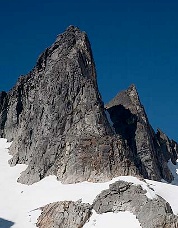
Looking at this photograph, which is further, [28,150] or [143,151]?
[143,151]

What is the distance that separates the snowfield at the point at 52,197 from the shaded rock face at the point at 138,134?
2937 centimetres

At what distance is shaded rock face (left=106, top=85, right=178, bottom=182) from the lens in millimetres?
93269

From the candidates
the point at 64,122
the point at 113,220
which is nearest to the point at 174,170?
the point at 64,122

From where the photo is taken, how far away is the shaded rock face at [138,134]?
93.3 m

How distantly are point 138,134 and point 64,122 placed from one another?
92.6 feet

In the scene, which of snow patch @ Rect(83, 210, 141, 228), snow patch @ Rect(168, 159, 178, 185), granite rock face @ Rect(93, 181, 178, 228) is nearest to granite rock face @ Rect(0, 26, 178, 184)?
snow patch @ Rect(168, 159, 178, 185)

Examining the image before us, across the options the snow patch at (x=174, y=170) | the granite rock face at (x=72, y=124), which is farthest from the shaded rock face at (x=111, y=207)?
the snow patch at (x=174, y=170)

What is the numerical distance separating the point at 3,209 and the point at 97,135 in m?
17.4

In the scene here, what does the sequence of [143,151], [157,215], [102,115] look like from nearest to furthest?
[157,215], [102,115], [143,151]

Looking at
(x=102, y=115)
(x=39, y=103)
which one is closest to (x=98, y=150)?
(x=102, y=115)

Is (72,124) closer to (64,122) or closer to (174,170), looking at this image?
(64,122)

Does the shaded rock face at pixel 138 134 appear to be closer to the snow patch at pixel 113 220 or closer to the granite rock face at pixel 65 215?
the granite rock face at pixel 65 215

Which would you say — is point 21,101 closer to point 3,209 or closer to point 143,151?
point 143,151

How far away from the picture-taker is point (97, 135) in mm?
64375
